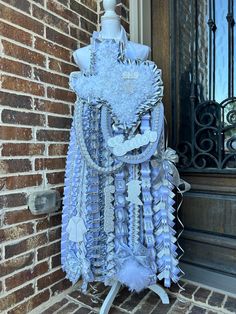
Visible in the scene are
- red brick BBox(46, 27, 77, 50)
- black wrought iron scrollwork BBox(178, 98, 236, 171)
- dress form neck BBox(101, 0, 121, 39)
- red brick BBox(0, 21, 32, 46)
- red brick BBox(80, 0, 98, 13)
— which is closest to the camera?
red brick BBox(0, 21, 32, 46)

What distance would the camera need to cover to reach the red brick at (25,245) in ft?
4.23

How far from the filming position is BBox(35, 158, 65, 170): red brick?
144cm

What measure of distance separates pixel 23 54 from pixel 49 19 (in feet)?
0.90

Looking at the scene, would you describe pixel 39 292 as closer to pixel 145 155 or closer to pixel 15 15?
pixel 145 155

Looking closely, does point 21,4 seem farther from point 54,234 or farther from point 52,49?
point 54,234

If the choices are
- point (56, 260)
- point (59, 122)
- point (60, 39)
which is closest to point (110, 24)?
→ point (60, 39)

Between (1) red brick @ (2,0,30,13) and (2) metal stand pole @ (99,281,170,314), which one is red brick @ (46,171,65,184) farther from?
(1) red brick @ (2,0,30,13)

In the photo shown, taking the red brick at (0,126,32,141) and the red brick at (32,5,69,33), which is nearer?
the red brick at (0,126,32,141)

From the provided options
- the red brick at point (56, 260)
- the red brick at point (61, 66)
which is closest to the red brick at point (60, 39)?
the red brick at point (61, 66)

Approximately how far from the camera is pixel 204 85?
167 cm

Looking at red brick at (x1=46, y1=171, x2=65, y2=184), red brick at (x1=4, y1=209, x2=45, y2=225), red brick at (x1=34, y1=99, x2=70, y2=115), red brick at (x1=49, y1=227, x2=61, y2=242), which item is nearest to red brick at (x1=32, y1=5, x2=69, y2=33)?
red brick at (x1=34, y1=99, x2=70, y2=115)

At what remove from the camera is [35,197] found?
1.39 meters

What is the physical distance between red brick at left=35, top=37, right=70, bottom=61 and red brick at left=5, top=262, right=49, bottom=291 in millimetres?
1110

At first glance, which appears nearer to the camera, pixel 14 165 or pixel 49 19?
pixel 14 165
